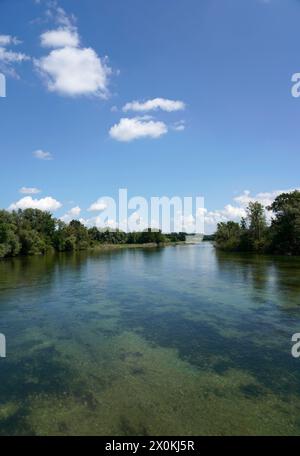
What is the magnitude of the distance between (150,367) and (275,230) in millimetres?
55878

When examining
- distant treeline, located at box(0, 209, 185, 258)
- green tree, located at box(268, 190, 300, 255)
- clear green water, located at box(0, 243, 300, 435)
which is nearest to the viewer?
clear green water, located at box(0, 243, 300, 435)

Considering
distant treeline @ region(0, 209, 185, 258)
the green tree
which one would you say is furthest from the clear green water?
distant treeline @ region(0, 209, 185, 258)

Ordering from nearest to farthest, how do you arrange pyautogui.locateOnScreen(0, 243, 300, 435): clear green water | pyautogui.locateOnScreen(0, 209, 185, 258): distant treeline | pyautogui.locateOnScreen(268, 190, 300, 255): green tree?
pyautogui.locateOnScreen(0, 243, 300, 435): clear green water, pyautogui.locateOnScreen(268, 190, 300, 255): green tree, pyautogui.locateOnScreen(0, 209, 185, 258): distant treeline

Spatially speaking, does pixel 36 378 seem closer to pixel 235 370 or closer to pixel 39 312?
pixel 235 370

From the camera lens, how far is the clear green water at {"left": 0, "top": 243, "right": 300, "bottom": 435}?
5.90m

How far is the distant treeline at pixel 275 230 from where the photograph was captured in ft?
179

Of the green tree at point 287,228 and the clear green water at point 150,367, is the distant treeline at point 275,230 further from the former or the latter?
the clear green water at point 150,367

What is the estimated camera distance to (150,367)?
8.46 m

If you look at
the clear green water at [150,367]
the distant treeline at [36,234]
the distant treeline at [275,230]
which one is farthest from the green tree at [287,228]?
the distant treeline at [36,234]

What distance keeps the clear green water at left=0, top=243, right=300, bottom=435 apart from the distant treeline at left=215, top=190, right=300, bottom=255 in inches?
1631

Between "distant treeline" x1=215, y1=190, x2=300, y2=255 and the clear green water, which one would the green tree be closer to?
"distant treeline" x1=215, y1=190, x2=300, y2=255

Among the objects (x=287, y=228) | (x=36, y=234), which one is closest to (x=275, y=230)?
(x=287, y=228)

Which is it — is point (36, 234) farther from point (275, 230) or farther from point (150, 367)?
point (150, 367)

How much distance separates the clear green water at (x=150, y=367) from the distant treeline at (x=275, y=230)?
136 ft
